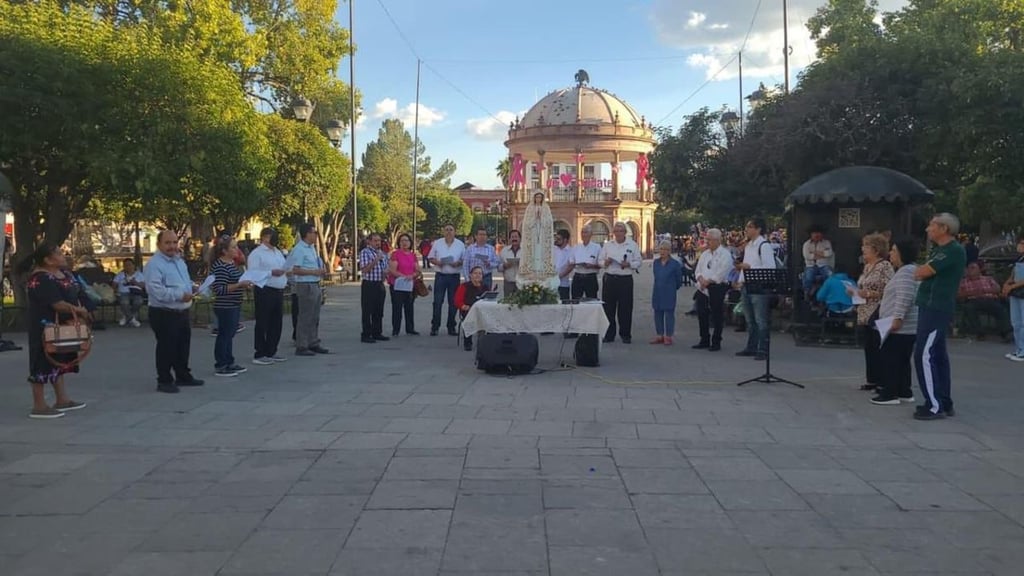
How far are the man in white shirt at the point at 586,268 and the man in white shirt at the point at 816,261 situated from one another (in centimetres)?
326

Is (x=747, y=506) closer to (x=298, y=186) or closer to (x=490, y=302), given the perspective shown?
(x=490, y=302)

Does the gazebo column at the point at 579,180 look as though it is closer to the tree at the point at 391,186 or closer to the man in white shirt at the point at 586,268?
the tree at the point at 391,186

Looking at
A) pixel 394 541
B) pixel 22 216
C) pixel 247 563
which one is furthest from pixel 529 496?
pixel 22 216

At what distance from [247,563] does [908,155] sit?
14429 mm

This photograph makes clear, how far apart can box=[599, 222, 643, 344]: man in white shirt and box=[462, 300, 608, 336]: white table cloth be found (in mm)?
2121

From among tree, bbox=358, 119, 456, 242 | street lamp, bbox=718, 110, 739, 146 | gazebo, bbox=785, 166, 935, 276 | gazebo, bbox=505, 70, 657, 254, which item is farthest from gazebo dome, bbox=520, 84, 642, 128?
gazebo, bbox=785, 166, 935, 276

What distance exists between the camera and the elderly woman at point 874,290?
8406 millimetres

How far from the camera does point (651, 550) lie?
14.0 ft

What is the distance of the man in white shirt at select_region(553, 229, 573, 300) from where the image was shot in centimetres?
1302

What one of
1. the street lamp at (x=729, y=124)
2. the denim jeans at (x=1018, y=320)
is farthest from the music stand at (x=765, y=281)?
the street lamp at (x=729, y=124)

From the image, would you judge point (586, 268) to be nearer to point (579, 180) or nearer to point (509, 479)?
point (509, 479)

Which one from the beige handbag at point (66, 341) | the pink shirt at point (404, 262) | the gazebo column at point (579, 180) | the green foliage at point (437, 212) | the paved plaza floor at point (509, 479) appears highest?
the gazebo column at point (579, 180)

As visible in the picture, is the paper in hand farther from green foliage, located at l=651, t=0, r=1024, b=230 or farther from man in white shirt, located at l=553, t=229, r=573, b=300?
green foliage, located at l=651, t=0, r=1024, b=230

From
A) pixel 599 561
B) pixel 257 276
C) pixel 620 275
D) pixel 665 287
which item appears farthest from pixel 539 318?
pixel 599 561
